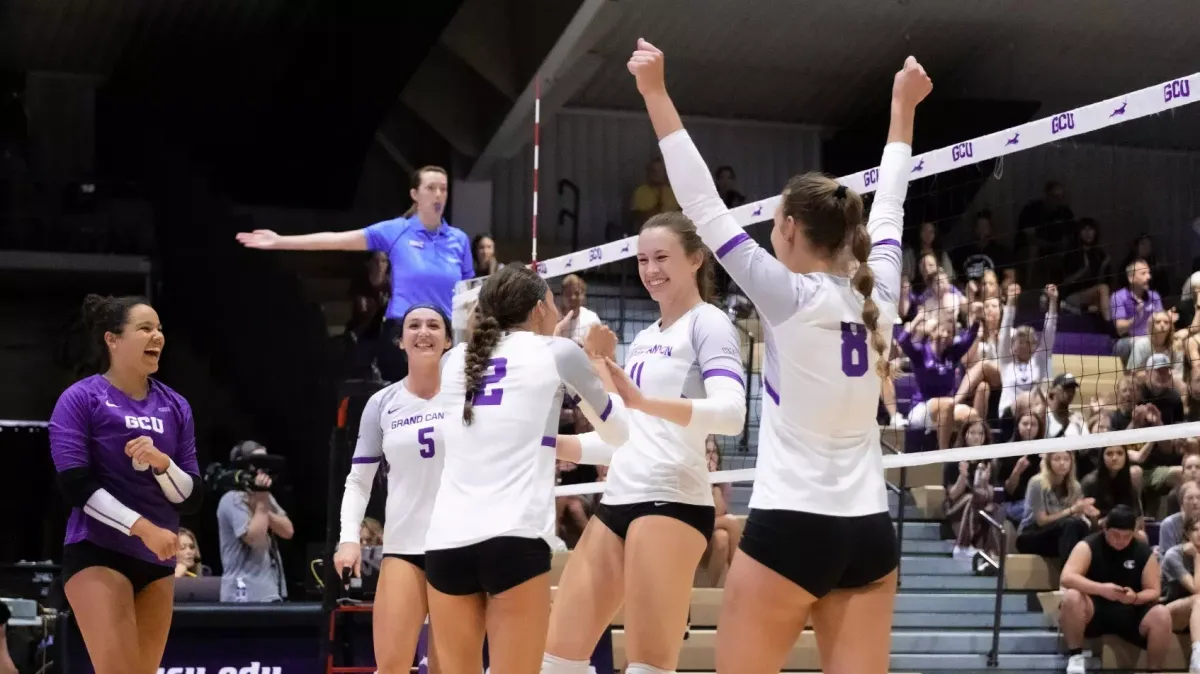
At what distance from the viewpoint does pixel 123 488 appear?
192 inches

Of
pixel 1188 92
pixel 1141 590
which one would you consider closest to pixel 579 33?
pixel 1141 590

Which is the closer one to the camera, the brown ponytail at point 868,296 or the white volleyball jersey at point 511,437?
the brown ponytail at point 868,296

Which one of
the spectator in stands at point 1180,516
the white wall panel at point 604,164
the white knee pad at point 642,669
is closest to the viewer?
the white knee pad at point 642,669

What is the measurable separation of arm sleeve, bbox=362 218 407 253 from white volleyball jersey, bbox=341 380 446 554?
8.17 ft

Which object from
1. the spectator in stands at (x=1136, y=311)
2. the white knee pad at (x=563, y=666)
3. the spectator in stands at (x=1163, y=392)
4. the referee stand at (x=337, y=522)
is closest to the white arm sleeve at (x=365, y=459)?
the referee stand at (x=337, y=522)

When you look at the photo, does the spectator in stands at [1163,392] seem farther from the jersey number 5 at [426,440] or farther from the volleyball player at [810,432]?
the volleyball player at [810,432]

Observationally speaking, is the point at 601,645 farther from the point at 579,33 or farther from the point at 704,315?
the point at 579,33

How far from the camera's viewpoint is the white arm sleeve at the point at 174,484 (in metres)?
4.84

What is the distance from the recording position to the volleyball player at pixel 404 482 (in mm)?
4949

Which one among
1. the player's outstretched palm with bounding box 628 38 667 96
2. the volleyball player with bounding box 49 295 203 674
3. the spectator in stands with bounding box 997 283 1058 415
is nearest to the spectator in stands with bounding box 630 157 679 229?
the spectator in stands with bounding box 997 283 1058 415

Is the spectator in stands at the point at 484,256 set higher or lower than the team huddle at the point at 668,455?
higher

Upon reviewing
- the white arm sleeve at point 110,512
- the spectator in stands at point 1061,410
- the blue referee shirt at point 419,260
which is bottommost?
the white arm sleeve at point 110,512

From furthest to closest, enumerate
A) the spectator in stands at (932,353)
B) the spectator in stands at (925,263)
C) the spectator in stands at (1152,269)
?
the spectator in stands at (1152,269)
the spectator in stands at (925,263)
the spectator in stands at (932,353)

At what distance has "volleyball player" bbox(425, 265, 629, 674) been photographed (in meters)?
3.64
